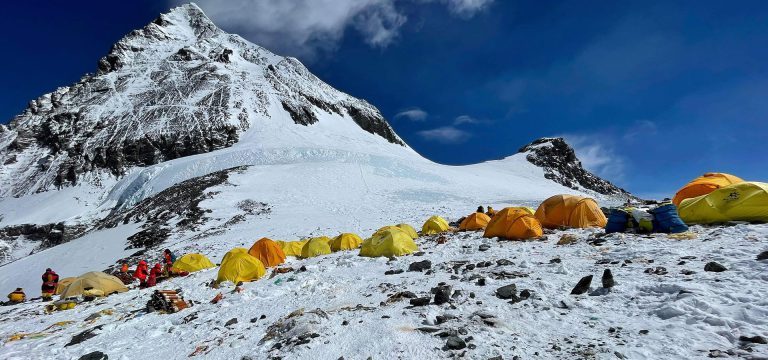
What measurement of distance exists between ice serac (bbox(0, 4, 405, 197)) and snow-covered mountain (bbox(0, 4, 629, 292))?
1.31ft

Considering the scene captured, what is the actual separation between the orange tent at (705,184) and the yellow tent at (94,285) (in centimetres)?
2417

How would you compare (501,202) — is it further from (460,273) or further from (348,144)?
(348,144)

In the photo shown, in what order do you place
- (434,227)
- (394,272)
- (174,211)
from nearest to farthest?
(394,272)
(434,227)
(174,211)

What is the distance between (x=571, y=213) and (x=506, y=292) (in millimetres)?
10619

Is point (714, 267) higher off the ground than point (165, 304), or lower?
higher

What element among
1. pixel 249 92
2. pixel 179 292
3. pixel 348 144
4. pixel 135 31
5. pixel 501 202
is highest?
pixel 135 31

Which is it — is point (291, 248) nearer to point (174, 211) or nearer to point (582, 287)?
point (582, 287)

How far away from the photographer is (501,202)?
3809 cm

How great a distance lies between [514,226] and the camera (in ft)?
52.0

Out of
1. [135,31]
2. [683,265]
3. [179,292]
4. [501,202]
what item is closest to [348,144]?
[501,202]

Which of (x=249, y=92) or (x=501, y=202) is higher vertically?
(x=249, y=92)

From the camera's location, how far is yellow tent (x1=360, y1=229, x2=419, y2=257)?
15266mm

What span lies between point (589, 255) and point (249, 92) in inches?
3803

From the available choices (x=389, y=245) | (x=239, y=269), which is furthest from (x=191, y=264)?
(x=389, y=245)
